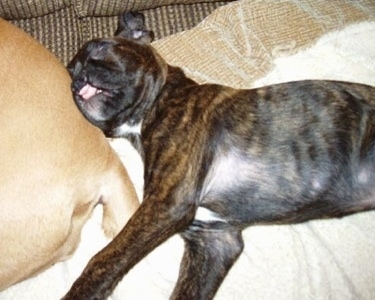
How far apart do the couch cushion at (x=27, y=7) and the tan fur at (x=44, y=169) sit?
435mm

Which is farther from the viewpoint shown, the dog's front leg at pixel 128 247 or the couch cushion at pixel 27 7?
the couch cushion at pixel 27 7

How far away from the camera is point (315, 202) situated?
73.1 inches

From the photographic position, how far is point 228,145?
1.90 meters

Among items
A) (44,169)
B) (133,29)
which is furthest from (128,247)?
(133,29)

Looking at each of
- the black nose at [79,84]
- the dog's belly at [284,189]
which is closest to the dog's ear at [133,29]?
the black nose at [79,84]

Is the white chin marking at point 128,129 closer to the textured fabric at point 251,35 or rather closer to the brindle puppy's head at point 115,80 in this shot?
the brindle puppy's head at point 115,80

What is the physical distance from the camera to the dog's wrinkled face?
186 cm

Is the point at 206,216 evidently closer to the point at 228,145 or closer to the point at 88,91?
the point at 228,145

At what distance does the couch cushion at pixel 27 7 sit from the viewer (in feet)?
7.59

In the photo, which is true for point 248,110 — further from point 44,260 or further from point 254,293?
point 44,260

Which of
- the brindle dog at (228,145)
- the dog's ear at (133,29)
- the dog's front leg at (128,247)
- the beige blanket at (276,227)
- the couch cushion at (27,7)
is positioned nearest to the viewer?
the dog's front leg at (128,247)

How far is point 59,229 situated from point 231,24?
1310 mm

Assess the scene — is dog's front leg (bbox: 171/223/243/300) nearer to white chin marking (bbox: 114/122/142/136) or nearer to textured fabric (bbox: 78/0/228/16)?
white chin marking (bbox: 114/122/142/136)

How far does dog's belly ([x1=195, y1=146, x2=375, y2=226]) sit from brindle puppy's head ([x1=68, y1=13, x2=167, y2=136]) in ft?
1.28
